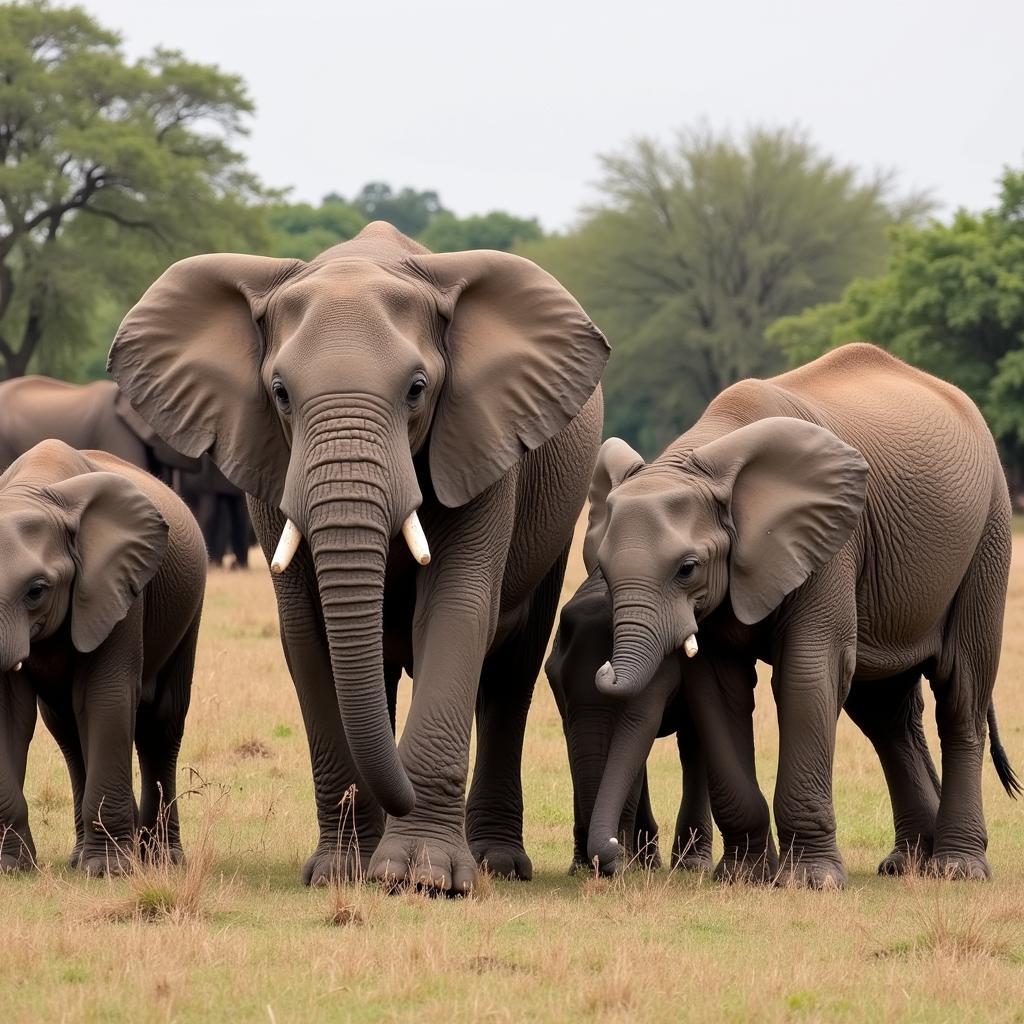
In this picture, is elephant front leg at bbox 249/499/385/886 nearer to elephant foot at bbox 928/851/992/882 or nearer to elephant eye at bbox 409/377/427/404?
elephant eye at bbox 409/377/427/404

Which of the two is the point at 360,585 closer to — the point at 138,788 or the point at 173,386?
the point at 173,386

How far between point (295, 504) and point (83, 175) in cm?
4460

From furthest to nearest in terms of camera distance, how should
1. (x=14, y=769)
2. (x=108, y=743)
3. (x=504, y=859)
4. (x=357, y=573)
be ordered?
(x=504, y=859)
(x=108, y=743)
(x=14, y=769)
(x=357, y=573)

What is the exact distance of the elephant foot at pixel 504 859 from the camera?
945 cm

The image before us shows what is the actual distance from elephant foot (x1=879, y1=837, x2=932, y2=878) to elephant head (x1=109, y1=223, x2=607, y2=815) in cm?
284

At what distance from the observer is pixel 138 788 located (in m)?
12.3

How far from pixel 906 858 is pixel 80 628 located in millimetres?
4044

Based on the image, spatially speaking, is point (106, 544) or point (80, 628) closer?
point (80, 628)

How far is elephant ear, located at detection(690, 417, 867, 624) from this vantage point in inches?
351

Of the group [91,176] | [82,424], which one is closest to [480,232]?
[91,176]

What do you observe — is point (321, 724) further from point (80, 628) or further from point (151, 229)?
point (151, 229)

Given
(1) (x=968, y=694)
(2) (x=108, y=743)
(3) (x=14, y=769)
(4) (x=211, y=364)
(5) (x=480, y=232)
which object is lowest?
(3) (x=14, y=769)

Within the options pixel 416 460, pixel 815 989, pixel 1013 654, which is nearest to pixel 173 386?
pixel 416 460

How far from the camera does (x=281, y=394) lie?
8.02 m
